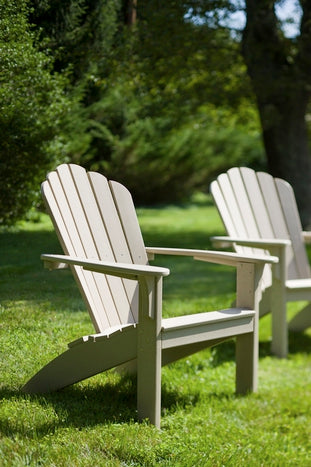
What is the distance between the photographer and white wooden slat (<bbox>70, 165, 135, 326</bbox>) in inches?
116

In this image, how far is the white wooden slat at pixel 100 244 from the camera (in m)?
2.94

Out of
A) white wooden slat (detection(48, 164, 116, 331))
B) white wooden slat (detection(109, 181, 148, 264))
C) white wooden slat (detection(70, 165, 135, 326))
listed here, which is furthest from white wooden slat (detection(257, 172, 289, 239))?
white wooden slat (detection(48, 164, 116, 331))

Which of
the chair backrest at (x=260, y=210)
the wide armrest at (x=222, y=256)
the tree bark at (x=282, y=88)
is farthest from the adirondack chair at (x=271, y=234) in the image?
the tree bark at (x=282, y=88)

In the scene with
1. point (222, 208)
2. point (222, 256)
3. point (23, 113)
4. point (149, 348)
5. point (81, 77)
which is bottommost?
point (149, 348)

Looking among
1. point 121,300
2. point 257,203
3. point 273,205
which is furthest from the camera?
point 273,205

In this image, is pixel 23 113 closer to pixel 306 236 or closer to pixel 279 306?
pixel 279 306

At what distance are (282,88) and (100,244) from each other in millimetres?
4486

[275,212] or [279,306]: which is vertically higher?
[275,212]

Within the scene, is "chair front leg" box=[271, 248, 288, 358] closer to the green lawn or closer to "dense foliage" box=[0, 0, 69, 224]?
the green lawn

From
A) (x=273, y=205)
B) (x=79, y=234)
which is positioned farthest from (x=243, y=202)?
(x=79, y=234)

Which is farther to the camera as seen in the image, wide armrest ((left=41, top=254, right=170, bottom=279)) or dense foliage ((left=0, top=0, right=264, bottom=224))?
dense foliage ((left=0, top=0, right=264, bottom=224))

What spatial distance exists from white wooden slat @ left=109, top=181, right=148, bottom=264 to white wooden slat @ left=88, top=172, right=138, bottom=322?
0.02 meters

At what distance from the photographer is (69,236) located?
9.33ft

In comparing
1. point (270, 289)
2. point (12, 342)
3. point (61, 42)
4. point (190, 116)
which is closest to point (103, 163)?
point (61, 42)
